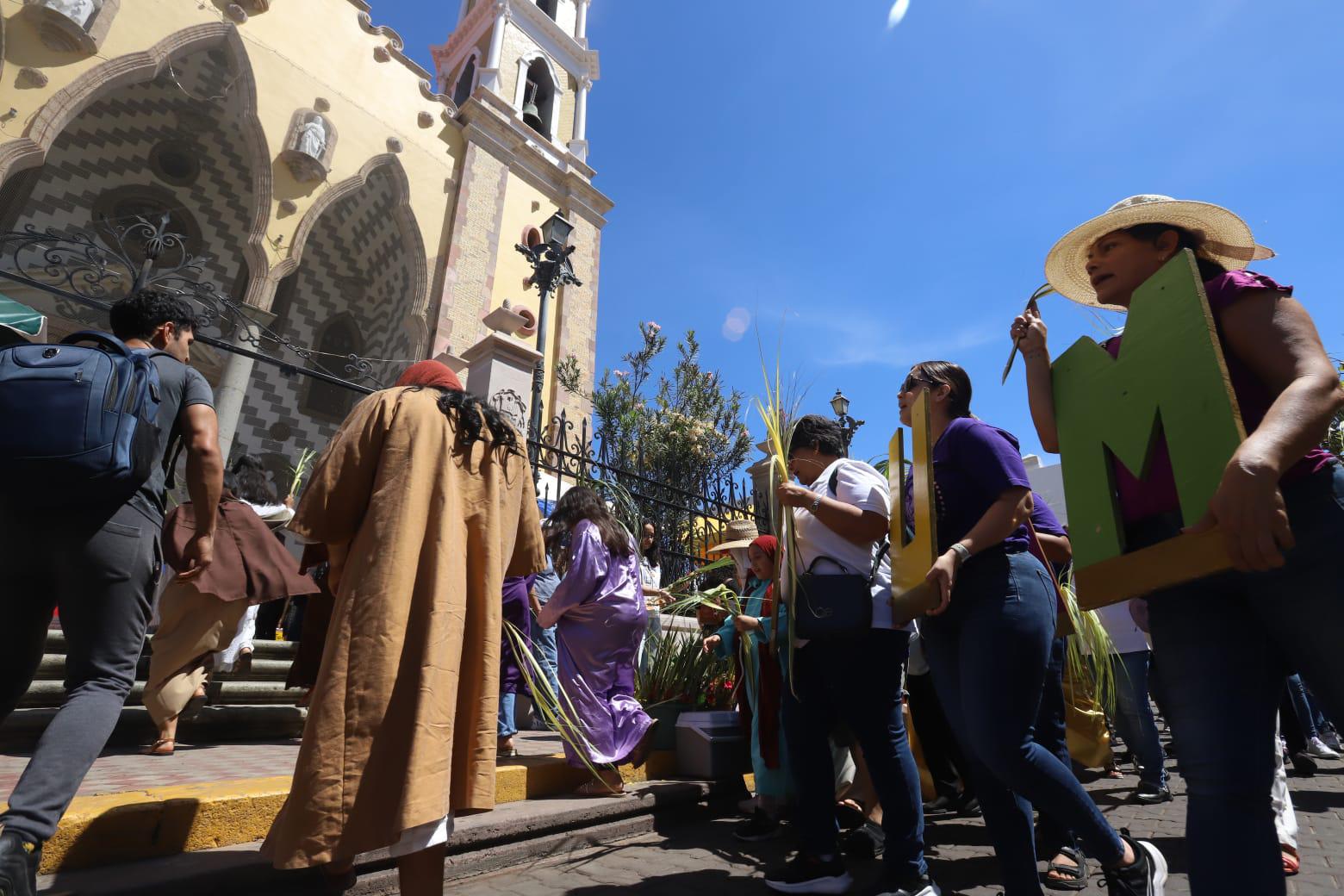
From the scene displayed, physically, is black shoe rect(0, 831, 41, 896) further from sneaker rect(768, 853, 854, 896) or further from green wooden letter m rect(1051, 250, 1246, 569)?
green wooden letter m rect(1051, 250, 1246, 569)

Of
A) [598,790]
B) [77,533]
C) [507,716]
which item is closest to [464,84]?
[507,716]

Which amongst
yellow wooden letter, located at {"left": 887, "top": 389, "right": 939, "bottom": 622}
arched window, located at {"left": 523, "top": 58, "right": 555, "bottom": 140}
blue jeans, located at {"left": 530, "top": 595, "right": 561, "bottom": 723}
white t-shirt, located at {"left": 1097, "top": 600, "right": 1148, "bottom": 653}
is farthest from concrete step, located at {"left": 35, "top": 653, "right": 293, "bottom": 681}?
arched window, located at {"left": 523, "top": 58, "right": 555, "bottom": 140}

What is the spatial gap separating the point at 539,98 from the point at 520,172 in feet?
13.0

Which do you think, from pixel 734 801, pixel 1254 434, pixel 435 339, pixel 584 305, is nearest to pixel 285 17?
pixel 435 339

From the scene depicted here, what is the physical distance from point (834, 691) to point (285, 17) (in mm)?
15937

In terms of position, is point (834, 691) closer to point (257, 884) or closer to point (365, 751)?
point (365, 751)

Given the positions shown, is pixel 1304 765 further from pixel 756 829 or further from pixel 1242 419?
pixel 1242 419

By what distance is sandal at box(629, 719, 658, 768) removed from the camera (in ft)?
13.4

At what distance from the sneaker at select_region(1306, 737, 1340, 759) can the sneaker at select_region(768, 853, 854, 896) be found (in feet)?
17.5

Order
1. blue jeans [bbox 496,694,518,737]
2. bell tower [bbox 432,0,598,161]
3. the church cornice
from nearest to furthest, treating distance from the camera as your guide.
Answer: blue jeans [bbox 496,694,518,737] < the church cornice < bell tower [bbox 432,0,598,161]

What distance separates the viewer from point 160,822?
2264 millimetres

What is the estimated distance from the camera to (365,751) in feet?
6.40

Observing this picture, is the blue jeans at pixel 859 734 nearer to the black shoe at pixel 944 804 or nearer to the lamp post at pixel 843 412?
the black shoe at pixel 944 804

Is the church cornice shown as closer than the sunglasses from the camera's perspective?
No
